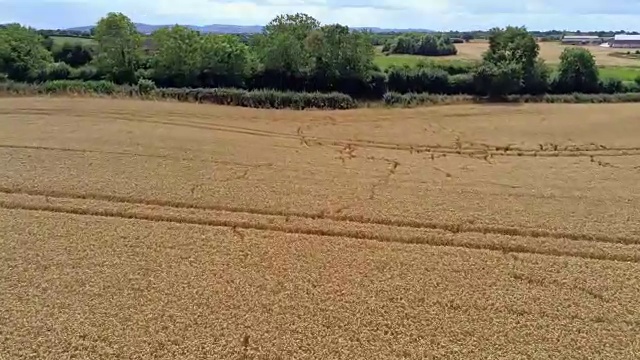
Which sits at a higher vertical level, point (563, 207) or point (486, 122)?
point (486, 122)

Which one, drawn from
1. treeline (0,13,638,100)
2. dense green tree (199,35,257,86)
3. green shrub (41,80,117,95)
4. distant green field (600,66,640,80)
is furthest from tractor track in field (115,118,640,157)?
distant green field (600,66,640,80)

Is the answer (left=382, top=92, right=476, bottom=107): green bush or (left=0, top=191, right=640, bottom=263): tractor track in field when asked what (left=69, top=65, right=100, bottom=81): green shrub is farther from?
(left=0, top=191, right=640, bottom=263): tractor track in field

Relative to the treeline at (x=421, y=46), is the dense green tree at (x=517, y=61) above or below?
below

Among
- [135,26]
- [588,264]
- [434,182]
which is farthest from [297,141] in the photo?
[135,26]

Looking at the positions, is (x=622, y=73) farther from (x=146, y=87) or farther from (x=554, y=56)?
(x=146, y=87)

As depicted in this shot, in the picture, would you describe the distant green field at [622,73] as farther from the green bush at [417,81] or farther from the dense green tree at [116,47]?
the dense green tree at [116,47]

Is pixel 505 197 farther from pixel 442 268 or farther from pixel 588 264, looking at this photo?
pixel 442 268

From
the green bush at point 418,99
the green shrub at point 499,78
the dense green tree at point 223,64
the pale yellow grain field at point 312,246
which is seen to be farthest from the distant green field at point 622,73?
the dense green tree at point 223,64
